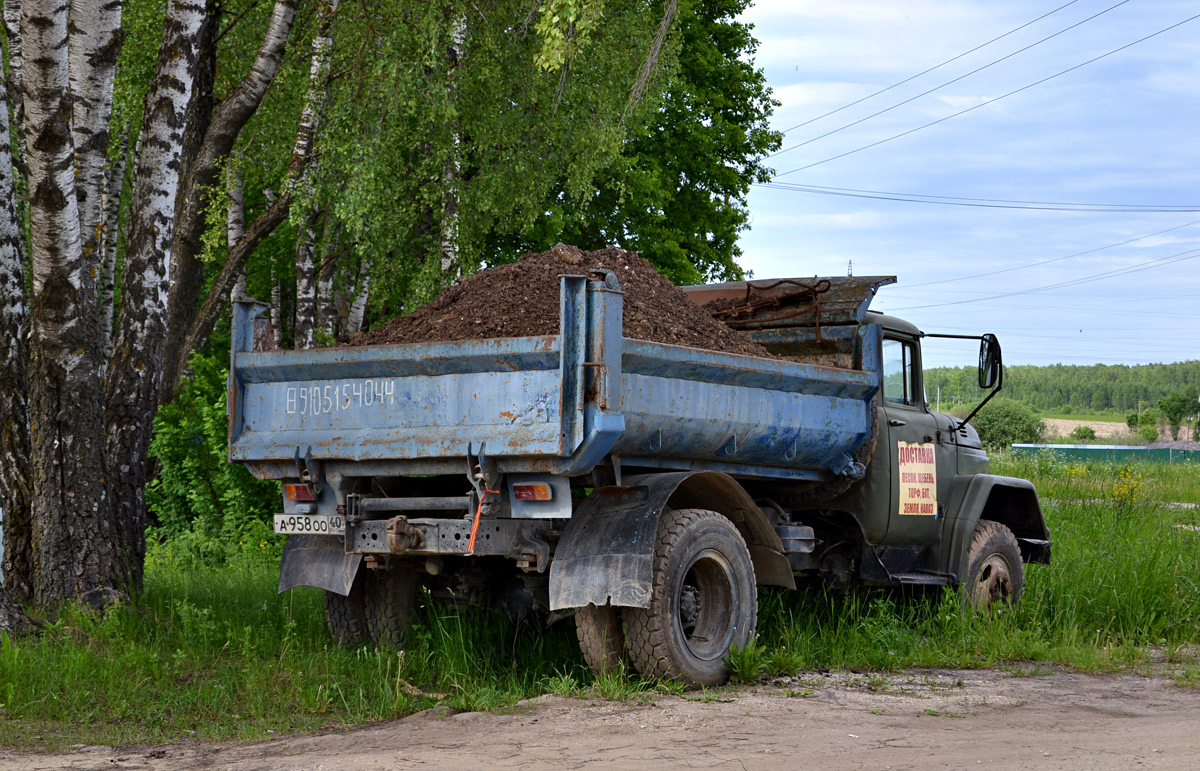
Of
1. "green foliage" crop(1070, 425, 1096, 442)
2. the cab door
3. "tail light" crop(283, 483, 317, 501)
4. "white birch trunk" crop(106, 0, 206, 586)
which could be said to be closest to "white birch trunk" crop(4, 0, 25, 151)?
"white birch trunk" crop(106, 0, 206, 586)

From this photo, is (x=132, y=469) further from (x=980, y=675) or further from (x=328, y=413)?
(x=980, y=675)

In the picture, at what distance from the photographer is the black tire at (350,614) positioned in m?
6.97

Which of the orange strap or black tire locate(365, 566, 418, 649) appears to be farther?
black tire locate(365, 566, 418, 649)

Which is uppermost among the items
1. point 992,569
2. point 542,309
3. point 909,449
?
point 542,309

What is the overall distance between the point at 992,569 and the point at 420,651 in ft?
14.3

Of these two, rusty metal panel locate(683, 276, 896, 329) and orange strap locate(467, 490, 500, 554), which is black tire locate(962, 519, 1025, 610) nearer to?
rusty metal panel locate(683, 276, 896, 329)

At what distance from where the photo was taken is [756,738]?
514cm

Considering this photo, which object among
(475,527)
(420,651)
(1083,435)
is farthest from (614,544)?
(1083,435)

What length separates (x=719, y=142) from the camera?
26547mm

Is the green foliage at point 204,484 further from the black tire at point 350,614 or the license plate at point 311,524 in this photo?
the license plate at point 311,524

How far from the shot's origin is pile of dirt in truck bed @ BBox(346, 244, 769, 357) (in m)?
6.30

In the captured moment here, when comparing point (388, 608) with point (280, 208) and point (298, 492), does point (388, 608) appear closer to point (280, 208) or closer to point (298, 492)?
point (298, 492)

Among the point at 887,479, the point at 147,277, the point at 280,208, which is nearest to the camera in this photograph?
the point at 887,479

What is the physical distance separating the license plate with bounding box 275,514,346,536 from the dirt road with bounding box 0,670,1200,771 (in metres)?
1.09
